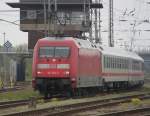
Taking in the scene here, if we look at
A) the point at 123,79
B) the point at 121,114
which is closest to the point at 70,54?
the point at 121,114

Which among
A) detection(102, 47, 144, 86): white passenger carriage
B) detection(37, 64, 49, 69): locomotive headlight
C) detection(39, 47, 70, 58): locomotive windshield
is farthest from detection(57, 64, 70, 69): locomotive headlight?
detection(102, 47, 144, 86): white passenger carriage

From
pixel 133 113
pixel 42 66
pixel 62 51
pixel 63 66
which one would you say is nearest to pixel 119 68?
pixel 62 51

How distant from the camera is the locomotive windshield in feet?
89.6

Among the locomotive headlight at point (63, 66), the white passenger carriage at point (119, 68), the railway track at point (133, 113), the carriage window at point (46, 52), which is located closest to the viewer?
the railway track at point (133, 113)

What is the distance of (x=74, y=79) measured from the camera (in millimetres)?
Result: 26969

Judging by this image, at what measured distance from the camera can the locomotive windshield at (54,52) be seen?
27297 mm

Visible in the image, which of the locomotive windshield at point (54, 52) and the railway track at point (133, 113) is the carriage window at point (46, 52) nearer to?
the locomotive windshield at point (54, 52)

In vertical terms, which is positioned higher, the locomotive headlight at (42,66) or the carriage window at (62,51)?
the carriage window at (62,51)

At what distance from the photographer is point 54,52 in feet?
90.0

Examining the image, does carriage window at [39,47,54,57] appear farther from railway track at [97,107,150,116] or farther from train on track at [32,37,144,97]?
railway track at [97,107,150,116]

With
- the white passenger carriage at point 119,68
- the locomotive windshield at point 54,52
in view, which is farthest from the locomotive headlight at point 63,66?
the white passenger carriage at point 119,68

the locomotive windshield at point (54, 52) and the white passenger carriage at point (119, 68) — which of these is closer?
the locomotive windshield at point (54, 52)

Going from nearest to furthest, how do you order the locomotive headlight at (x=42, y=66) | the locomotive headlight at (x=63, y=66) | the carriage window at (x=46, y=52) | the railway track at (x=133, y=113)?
the railway track at (x=133, y=113) < the locomotive headlight at (x=63, y=66) < the locomotive headlight at (x=42, y=66) < the carriage window at (x=46, y=52)

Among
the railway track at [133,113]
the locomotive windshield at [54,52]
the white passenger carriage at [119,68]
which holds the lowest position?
the railway track at [133,113]
